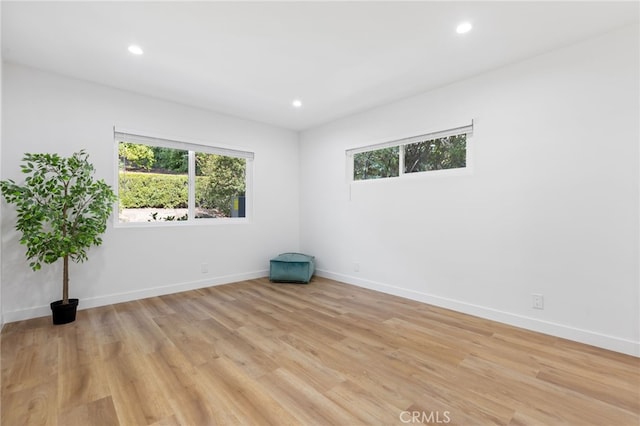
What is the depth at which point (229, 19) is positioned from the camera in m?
2.15

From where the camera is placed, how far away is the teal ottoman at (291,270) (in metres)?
4.30

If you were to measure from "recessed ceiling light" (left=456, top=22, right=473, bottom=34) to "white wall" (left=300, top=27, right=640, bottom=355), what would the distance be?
837 mm

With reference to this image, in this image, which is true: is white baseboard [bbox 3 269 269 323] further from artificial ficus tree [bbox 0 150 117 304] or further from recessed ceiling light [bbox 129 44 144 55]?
recessed ceiling light [bbox 129 44 144 55]

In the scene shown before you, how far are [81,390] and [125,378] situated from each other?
218 mm

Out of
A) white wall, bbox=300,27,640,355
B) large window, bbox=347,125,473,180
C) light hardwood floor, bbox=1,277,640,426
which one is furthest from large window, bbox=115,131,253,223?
white wall, bbox=300,27,640,355

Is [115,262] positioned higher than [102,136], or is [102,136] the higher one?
[102,136]

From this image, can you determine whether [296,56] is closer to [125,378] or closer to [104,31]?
[104,31]

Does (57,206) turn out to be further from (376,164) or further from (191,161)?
(376,164)

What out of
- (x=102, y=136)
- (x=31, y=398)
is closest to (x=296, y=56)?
(x=102, y=136)

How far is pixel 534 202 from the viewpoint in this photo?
2.63 m

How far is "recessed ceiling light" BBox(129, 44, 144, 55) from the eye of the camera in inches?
98.4

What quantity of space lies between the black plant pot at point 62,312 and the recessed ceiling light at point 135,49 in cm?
240

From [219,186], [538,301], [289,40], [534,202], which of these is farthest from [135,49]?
[538,301]

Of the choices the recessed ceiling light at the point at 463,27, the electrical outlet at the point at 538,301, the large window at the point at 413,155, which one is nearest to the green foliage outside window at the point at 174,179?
the large window at the point at 413,155
